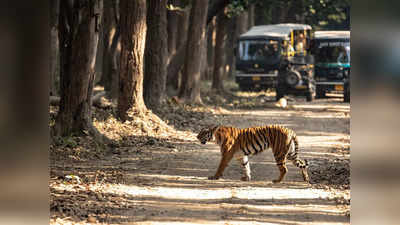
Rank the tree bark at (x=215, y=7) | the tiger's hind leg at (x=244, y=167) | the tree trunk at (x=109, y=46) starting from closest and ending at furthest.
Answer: the tiger's hind leg at (x=244, y=167), the tree trunk at (x=109, y=46), the tree bark at (x=215, y=7)

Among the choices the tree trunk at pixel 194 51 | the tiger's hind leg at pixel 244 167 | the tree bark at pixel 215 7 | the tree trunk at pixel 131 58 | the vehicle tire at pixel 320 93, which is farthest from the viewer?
the vehicle tire at pixel 320 93

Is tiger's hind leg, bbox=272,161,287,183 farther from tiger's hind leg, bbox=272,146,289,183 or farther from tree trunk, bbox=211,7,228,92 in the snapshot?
tree trunk, bbox=211,7,228,92

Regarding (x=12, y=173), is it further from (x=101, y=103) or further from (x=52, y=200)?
(x=101, y=103)

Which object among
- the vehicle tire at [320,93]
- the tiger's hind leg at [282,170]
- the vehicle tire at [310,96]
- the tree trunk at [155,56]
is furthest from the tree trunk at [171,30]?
the tiger's hind leg at [282,170]

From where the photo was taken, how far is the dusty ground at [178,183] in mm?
8453

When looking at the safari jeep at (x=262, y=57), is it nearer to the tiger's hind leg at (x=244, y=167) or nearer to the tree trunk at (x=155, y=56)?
the tree trunk at (x=155, y=56)

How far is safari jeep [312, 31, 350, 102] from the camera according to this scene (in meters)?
30.0

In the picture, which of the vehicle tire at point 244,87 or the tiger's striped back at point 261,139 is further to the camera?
the vehicle tire at point 244,87

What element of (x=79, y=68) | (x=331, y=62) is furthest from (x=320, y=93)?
(x=79, y=68)

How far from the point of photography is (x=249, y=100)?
30.3 m

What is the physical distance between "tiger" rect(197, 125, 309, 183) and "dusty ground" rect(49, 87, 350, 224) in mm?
290

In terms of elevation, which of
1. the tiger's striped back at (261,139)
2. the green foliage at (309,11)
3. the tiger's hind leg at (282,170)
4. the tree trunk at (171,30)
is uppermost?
the green foliage at (309,11)

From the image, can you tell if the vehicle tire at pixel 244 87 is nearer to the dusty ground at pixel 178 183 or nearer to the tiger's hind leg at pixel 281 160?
the dusty ground at pixel 178 183

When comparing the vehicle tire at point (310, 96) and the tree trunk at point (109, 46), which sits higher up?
the tree trunk at point (109, 46)
